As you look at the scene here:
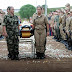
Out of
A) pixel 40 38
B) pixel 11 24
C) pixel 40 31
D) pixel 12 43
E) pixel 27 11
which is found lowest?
pixel 27 11

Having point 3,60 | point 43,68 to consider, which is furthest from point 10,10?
A: point 43,68

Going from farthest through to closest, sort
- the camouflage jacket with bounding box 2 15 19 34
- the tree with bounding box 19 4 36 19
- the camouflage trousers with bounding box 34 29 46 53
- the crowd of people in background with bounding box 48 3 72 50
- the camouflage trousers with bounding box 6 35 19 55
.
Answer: the tree with bounding box 19 4 36 19, the crowd of people in background with bounding box 48 3 72 50, the camouflage trousers with bounding box 34 29 46 53, the camouflage trousers with bounding box 6 35 19 55, the camouflage jacket with bounding box 2 15 19 34

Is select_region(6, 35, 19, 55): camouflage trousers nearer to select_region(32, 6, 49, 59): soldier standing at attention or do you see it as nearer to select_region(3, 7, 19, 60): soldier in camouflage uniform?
select_region(3, 7, 19, 60): soldier in camouflage uniform

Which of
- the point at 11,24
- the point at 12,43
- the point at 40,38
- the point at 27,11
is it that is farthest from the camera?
the point at 27,11

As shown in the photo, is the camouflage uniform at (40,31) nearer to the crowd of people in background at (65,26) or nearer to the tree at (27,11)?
the crowd of people in background at (65,26)

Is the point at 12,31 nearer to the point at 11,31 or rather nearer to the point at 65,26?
the point at 11,31

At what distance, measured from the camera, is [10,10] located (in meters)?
6.71

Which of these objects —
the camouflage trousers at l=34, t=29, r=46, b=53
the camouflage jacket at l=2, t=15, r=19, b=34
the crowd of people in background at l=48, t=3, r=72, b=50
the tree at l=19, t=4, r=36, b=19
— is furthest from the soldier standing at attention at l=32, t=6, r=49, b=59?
the tree at l=19, t=4, r=36, b=19

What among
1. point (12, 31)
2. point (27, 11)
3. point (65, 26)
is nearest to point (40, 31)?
point (12, 31)

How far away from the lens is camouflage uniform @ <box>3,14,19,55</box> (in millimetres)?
6715

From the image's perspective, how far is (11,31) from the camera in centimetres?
681

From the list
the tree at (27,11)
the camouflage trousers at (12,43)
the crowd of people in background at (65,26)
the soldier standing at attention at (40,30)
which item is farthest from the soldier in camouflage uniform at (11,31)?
the tree at (27,11)

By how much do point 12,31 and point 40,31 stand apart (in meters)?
1.01

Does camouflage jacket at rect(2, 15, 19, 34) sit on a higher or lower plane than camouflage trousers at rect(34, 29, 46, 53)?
higher
